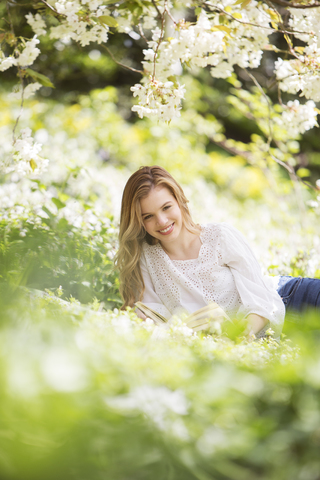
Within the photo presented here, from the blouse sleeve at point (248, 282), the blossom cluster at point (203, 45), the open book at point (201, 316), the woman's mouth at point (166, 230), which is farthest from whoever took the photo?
the woman's mouth at point (166, 230)

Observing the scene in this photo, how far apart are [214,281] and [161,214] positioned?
534mm

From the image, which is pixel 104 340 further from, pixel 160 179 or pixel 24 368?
A: pixel 160 179

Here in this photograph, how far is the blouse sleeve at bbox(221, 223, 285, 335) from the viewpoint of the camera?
2.29 m

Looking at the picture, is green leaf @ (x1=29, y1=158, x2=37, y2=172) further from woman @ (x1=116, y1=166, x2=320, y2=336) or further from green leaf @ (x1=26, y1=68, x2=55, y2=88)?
woman @ (x1=116, y1=166, x2=320, y2=336)

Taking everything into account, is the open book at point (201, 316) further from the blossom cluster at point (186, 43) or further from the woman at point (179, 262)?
the blossom cluster at point (186, 43)

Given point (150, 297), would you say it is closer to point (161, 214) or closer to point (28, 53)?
point (161, 214)

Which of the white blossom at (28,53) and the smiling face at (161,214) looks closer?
the white blossom at (28,53)

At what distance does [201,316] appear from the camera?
1953 millimetres

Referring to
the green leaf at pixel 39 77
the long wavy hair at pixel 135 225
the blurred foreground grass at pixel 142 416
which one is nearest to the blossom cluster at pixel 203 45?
the long wavy hair at pixel 135 225

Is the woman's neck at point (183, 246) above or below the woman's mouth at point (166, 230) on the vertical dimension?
below

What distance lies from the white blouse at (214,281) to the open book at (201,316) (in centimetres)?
30

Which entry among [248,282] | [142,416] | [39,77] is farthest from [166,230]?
[142,416]

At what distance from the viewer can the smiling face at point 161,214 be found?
7.78ft

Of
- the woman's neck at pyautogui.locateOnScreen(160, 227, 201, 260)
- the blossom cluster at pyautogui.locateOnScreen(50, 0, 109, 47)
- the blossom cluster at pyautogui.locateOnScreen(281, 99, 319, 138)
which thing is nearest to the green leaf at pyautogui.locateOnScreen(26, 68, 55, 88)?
the blossom cluster at pyautogui.locateOnScreen(50, 0, 109, 47)
